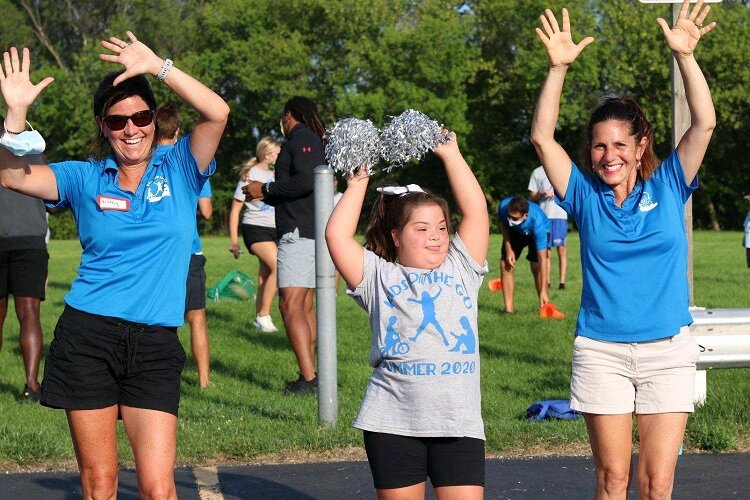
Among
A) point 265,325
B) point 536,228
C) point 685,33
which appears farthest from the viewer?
point 536,228

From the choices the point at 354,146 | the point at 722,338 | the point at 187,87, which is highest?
the point at 187,87

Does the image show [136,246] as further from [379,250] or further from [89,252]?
[379,250]

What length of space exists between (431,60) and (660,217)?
52.1m

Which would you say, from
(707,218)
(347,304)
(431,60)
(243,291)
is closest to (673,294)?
(347,304)

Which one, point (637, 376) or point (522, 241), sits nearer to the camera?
point (637, 376)

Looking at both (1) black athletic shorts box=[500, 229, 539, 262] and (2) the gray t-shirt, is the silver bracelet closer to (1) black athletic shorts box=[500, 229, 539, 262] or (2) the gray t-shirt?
(2) the gray t-shirt

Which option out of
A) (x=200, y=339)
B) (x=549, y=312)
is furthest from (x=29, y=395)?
(x=549, y=312)

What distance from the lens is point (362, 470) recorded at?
245 inches

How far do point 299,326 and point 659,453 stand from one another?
4.08m

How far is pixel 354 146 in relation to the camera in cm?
411

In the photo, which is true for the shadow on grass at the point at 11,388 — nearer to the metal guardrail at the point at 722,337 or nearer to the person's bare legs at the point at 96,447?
the person's bare legs at the point at 96,447

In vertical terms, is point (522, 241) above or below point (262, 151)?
below

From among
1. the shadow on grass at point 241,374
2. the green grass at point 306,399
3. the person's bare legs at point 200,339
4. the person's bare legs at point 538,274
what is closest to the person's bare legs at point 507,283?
the green grass at point 306,399

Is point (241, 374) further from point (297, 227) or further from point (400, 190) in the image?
point (400, 190)
